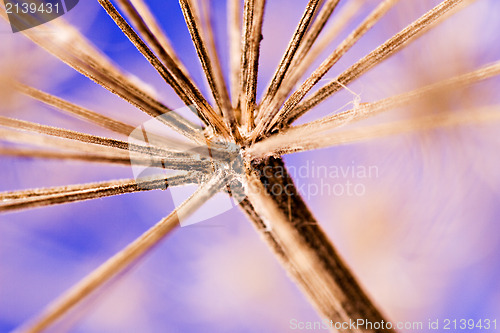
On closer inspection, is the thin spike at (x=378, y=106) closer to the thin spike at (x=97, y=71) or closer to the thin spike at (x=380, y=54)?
the thin spike at (x=380, y=54)

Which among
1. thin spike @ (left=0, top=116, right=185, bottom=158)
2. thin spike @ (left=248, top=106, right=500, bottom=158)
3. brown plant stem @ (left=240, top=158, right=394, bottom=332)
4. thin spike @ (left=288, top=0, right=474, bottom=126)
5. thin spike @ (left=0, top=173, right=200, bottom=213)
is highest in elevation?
thin spike @ (left=0, top=116, right=185, bottom=158)

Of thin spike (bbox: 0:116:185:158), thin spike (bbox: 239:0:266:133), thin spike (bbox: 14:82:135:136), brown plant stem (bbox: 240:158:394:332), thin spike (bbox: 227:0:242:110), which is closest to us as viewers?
brown plant stem (bbox: 240:158:394:332)

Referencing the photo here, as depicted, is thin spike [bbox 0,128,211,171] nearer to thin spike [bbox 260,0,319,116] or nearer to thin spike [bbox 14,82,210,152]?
thin spike [bbox 14,82,210,152]

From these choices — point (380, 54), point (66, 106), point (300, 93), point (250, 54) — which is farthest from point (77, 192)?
point (380, 54)

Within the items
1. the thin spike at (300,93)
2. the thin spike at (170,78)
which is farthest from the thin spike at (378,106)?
the thin spike at (170,78)

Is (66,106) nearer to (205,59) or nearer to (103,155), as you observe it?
(103,155)

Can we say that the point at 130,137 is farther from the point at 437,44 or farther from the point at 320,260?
the point at 437,44

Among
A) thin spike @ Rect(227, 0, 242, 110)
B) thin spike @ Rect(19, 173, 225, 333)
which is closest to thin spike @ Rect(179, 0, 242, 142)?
thin spike @ Rect(19, 173, 225, 333)
